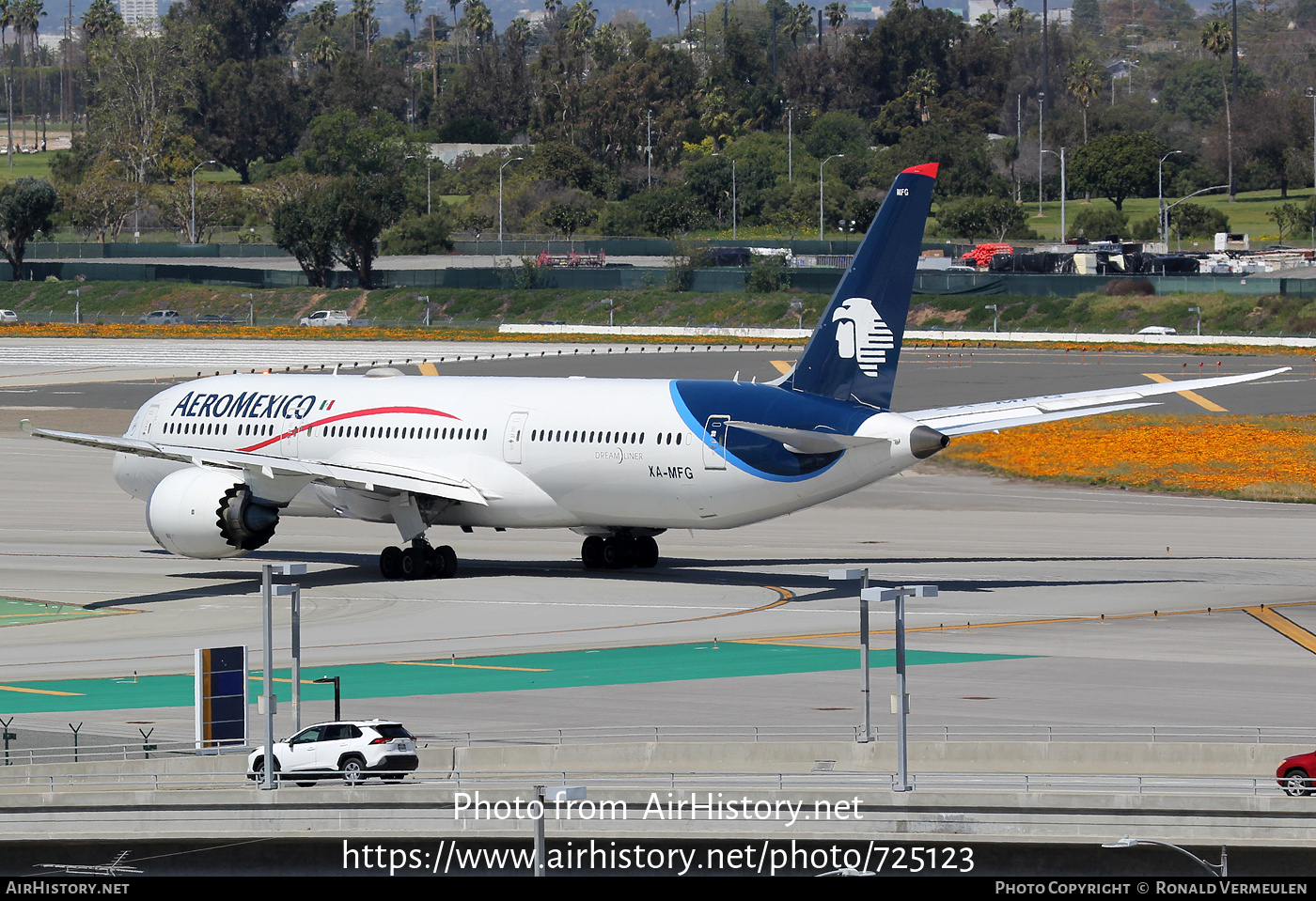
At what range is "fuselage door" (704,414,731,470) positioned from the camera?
46.3 metres

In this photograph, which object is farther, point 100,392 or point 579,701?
point 100,392

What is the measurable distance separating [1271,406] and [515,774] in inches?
3044

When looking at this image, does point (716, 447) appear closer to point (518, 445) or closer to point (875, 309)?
point (875, 309)

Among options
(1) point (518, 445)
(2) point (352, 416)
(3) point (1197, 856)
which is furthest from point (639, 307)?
(3) point (1197, 856)

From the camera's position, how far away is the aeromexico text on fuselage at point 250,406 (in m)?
53.9

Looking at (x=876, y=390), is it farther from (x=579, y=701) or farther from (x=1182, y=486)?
(x=1182, y=486)

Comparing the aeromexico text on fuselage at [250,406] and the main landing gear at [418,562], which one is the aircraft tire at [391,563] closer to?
the main landing gear at [418,562]

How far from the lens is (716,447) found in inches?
1825

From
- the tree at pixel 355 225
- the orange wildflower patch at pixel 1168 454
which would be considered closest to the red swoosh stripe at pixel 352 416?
the orange wildflower patch at pixel 1168 454

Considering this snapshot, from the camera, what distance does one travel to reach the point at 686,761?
28375 mm

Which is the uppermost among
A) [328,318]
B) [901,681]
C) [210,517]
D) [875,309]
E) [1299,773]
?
[875,309]

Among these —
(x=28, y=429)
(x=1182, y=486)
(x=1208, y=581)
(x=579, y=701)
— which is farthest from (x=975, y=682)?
(x=1182, y=486)

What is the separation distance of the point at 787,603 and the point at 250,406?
1876 centimetres

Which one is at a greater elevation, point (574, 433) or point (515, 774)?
point (574, 433)
